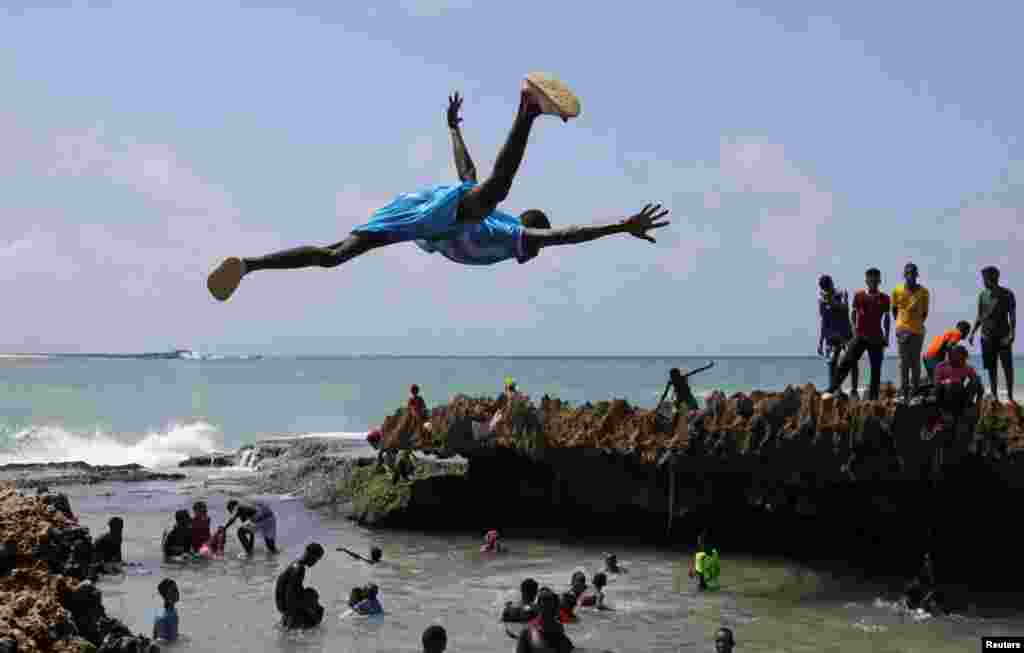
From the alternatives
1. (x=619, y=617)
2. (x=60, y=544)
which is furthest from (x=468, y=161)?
(x=619, y=617)

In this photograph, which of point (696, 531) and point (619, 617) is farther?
point (696, 531)

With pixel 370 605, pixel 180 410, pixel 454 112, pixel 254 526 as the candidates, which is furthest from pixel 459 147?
pixel 180 410

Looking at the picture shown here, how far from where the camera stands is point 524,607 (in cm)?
1480

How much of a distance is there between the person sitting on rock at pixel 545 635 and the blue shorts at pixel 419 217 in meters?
4.18

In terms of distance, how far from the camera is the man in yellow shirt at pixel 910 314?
16047mm

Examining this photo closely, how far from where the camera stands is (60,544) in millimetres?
11086

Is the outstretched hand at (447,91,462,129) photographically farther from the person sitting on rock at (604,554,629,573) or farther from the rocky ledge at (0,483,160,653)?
the person sitting on rock at (604,554,629,573)

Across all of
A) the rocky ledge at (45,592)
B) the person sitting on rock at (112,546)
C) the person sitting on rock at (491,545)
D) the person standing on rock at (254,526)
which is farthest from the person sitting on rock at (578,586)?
the person sitting on rock at (112,546)

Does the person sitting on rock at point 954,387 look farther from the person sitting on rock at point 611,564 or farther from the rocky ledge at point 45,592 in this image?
the rocky ledge at point 45,592

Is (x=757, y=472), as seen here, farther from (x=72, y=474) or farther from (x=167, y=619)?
(x=72, y=474)

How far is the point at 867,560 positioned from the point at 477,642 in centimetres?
781

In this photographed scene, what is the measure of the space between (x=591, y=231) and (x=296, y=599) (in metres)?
10.0

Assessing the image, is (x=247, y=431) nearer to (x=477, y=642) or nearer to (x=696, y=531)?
(x=696, y=531)

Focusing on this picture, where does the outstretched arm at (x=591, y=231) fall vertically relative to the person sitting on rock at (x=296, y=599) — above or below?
above
